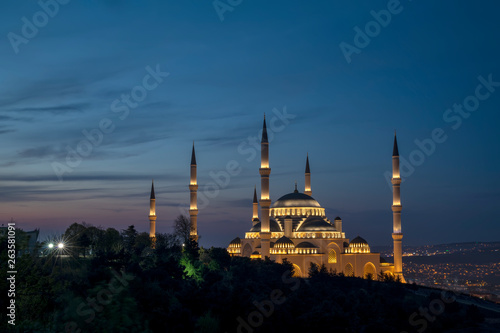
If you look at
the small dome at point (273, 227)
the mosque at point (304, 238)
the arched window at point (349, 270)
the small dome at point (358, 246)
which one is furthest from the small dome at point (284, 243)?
the small dome at point (358, 246)

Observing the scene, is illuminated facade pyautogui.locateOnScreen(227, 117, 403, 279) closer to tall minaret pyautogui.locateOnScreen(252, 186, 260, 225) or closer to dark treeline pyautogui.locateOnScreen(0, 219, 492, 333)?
tall minaret pyautogui.locateOnScreen(252, 186, 260, 225)

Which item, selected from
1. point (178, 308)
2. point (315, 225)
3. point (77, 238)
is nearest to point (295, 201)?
point (315, 225)

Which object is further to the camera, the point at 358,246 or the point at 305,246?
the point at 358,246

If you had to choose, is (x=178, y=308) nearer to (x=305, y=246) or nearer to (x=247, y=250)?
(x=305, y=246)

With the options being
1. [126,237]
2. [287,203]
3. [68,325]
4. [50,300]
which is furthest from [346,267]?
[68,325]

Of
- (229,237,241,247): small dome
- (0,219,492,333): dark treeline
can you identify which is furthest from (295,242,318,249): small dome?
(0,219,492,333): dark treeline
